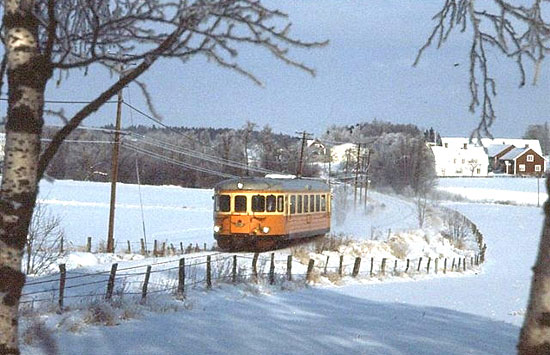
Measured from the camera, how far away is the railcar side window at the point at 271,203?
2353 centimetres

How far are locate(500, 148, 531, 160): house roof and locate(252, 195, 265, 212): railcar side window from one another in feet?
309

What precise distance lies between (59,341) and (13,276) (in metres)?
5.90

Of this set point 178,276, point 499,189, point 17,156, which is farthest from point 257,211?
point 499,189

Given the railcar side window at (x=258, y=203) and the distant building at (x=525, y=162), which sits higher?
the distant building at (x=525, y=162)

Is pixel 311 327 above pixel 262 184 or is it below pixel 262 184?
below

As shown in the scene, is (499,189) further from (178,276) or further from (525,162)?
(178,276)

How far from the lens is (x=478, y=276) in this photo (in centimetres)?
3219

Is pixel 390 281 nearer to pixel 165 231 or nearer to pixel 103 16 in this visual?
pixel 103 16

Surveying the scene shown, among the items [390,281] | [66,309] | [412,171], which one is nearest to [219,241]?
[390,281]

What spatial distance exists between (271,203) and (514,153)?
98016mm

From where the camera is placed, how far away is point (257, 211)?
23688mm

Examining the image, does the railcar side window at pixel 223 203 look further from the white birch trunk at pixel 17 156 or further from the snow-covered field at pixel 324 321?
the white birch trunk at pixel 17 156

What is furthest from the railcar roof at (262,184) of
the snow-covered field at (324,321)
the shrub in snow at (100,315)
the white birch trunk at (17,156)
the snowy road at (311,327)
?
the white birch trunk at (17,156)

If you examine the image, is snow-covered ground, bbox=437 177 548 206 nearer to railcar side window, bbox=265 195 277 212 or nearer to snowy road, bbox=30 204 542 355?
railcar side window, bbox=265 195 277 212
